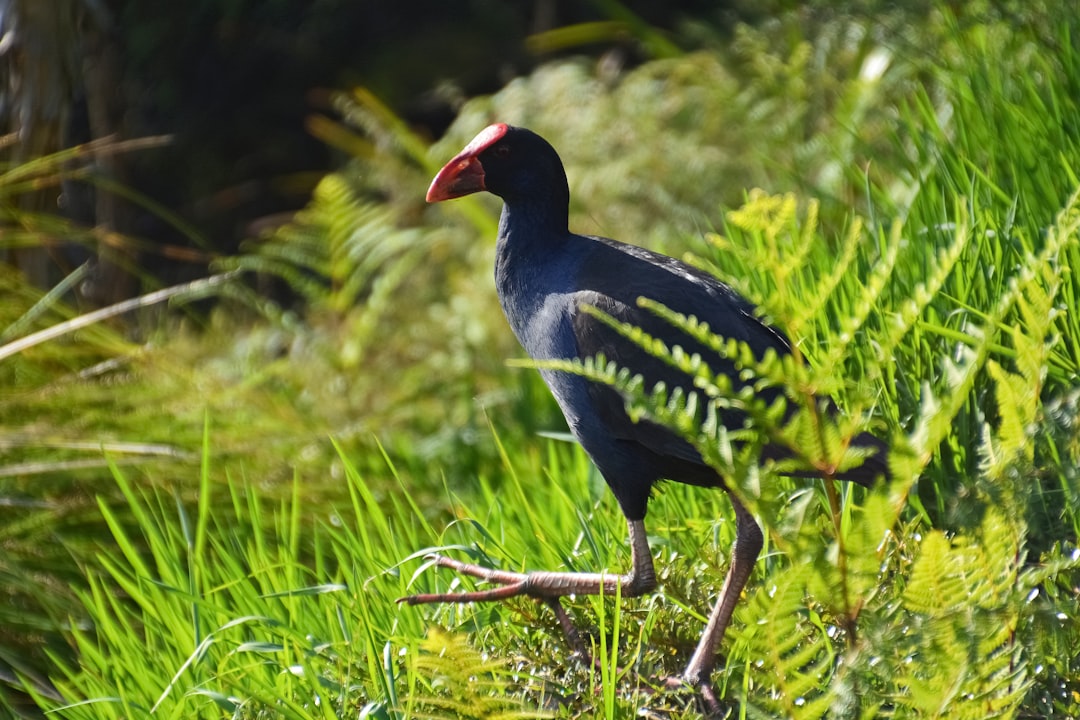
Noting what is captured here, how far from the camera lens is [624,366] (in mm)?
2227

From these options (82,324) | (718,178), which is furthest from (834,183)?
(82,324)

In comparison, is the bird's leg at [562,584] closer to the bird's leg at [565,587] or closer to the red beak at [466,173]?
the bird's leg at [565,587]

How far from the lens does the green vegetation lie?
1.48m

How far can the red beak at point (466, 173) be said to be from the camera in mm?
2627

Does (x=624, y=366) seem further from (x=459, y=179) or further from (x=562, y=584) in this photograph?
(x=459, y=179)

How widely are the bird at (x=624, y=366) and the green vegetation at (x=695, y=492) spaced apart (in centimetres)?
7

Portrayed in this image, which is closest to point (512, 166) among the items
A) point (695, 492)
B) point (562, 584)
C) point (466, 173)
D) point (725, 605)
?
point (466, 173)

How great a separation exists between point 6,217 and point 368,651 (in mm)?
1897

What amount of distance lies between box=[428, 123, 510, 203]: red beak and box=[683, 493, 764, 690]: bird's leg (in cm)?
96

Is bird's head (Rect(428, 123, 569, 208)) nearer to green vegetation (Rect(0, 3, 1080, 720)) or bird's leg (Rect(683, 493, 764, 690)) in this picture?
green vegetation (Rect(0, 3, 1080, 720))

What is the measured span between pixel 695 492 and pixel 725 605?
0.61 metres

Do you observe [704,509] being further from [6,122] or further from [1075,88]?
[6,122]

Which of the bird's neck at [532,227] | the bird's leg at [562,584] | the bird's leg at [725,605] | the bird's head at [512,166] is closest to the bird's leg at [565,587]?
the bird's leg at [562,584]

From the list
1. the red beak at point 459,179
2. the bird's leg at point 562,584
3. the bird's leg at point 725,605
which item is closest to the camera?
the bird's leg at point 725,605
